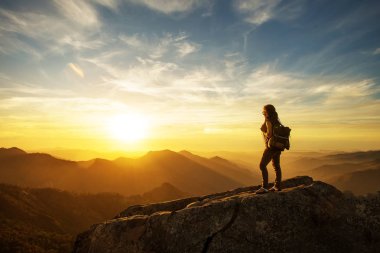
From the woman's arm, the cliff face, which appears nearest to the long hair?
the woman's arm

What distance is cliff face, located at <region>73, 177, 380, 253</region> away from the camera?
357 inches

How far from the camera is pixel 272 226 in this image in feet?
30.2

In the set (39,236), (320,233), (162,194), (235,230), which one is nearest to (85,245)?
(235,230)

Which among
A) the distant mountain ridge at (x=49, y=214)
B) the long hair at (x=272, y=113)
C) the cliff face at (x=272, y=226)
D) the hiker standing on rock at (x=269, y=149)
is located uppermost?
the long hair at (x=272, y=113)

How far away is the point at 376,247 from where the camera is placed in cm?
912

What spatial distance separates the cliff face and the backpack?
164 centimetres

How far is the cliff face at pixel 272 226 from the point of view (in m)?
9.06

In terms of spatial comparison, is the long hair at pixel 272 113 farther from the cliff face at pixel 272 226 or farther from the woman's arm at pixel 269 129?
the cliff face at pixel 272 226

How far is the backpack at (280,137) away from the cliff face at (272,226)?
164cm

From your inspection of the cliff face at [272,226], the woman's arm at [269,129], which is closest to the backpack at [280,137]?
the woman's arm at [269,129]

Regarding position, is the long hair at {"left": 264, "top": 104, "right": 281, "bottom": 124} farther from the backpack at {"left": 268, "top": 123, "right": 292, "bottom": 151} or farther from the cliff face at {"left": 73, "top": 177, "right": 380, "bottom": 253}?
the cliff face at {"left": 73, "top": 177, "right": 380, "bottom": 253}

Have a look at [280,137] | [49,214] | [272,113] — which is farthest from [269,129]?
[49,214]

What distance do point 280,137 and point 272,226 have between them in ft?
10.5

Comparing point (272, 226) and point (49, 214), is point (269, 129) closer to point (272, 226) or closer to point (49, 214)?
point (272, 226)
